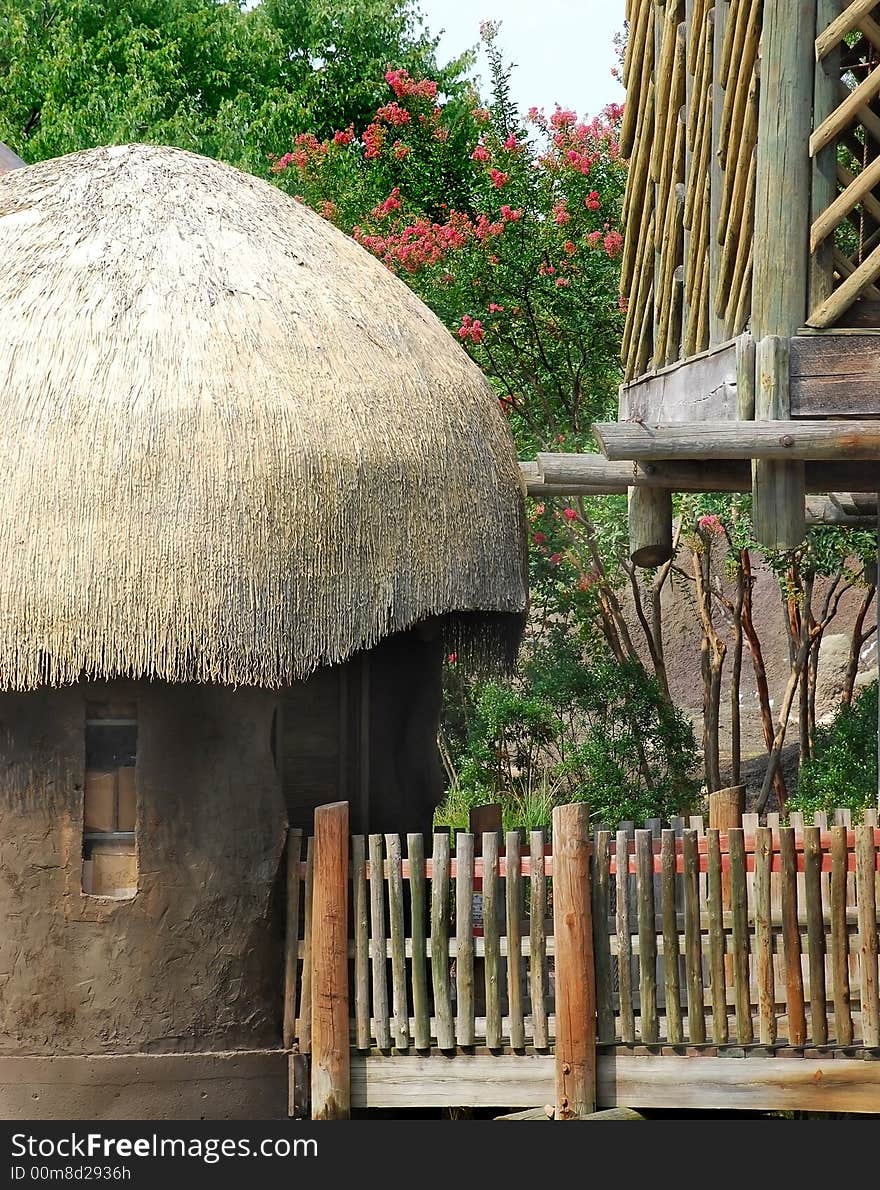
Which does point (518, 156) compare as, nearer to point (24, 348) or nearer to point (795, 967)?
point (24, 348)

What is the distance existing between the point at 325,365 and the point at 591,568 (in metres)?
7.44

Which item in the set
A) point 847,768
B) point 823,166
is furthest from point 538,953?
point 847,768

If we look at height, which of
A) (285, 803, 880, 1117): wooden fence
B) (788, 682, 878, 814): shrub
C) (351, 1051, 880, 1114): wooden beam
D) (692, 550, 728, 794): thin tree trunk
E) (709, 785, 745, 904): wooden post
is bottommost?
(351, 1051, 880, 1114): wooden beam

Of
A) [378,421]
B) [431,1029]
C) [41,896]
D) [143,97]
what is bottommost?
[431,1029]

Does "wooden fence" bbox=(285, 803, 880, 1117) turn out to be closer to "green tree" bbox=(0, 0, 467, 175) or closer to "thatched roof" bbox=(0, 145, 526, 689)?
"thatched roof" bbox=(0, 145, 526, 689)

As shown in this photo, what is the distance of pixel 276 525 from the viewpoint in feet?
24.2

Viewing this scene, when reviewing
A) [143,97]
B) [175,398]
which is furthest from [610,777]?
[143,97]

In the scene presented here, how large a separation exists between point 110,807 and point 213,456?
170 centimetres

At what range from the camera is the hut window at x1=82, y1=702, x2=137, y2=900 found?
7.70 meters

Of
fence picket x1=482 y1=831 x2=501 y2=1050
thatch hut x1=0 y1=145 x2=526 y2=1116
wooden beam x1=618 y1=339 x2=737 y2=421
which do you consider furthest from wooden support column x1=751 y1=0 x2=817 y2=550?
fence picket x1=482 y1=831 x2=501 y2=1050

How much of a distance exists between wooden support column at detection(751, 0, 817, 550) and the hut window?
3053 mm

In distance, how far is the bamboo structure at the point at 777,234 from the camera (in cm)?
768

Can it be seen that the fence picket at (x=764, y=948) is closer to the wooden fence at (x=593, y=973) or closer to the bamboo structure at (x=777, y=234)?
the wooden fence at (x=593, y=973)

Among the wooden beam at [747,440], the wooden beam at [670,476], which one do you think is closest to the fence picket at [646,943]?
the wooden beam at [747,440]
